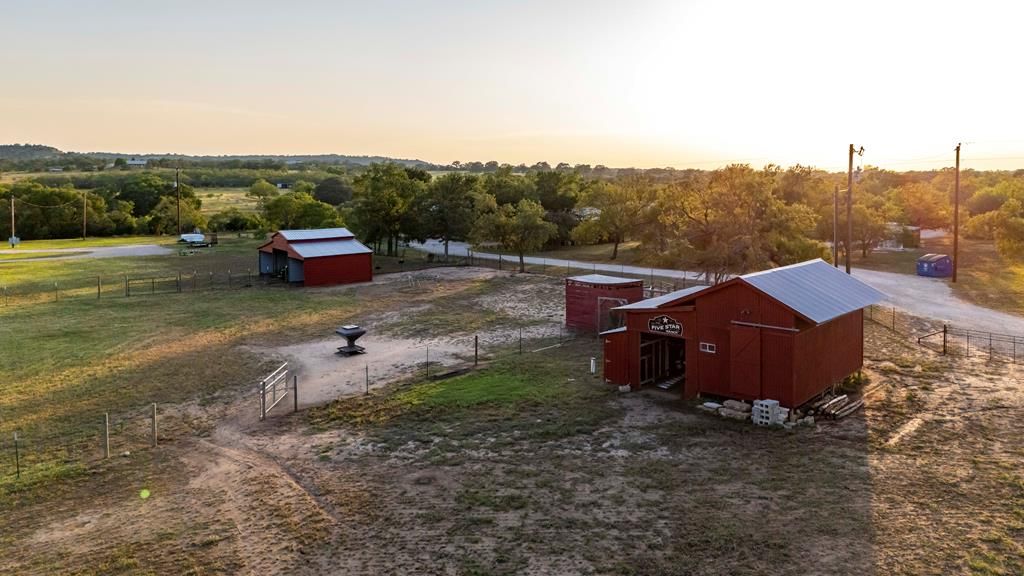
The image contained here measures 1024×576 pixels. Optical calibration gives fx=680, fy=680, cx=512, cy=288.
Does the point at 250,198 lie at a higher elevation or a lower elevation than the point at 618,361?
higher

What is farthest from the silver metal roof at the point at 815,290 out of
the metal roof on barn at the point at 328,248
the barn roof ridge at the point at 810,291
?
the metal roof on barn at the point at 328,248

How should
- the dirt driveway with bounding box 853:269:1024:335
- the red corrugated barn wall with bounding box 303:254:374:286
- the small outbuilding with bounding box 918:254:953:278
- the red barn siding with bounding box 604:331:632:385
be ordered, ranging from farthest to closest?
the small outbuilding with bounding box 918:254:953:278 → the red corrugated barn wall with bounding box 303:254:374:286 → the dirt driveway with bounding box 853:269:1024:335 → the red barn siding with bounding box 604:331:632:385

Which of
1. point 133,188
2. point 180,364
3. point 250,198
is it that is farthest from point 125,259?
point 250,198

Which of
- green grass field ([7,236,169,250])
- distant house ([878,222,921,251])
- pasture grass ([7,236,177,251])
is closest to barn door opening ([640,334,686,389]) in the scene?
distant house ([878,222,921,251])

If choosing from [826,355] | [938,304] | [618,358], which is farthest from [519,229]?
[826,355]

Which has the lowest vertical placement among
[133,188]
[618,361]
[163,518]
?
[163,518]

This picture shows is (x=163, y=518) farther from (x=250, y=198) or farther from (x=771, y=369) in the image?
(x=250, y=198)

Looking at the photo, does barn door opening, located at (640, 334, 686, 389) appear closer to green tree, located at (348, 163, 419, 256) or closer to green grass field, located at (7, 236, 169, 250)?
green tree, located at (348, 163, 419, 256)
